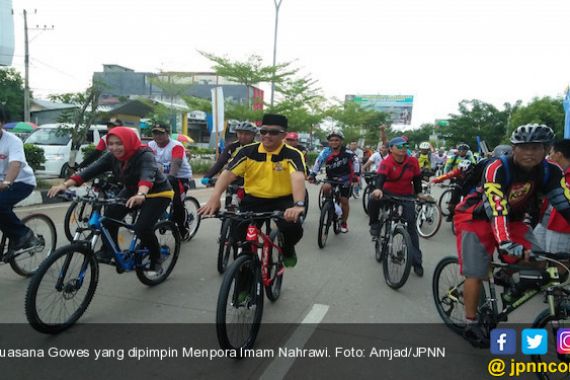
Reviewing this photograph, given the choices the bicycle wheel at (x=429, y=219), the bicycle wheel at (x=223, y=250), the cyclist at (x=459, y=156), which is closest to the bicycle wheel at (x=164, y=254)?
the bicycle wheel at (x=223, y=250)

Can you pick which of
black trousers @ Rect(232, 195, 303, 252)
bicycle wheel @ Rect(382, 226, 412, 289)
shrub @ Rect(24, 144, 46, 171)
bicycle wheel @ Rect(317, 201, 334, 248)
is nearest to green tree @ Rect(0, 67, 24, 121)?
shrub @ Rect(24, 144, 46, 171)

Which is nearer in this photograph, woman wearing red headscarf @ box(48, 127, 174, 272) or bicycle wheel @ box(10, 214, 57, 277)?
woman wearing red headscarf @ box(48, 127, 174, 272)

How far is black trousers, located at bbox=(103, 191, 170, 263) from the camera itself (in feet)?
13.3

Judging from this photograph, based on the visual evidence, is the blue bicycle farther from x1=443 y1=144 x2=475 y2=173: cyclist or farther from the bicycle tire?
x1=443 y1=144 x2=475 y2=173: cyclist

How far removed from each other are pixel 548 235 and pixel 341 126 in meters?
34.6

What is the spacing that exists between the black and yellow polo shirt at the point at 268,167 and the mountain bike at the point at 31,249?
252 centimetres

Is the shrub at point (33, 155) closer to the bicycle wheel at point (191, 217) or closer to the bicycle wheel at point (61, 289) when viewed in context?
the bicycle wheel at point (191, 217)

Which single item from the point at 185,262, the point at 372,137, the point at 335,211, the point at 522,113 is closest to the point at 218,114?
the point at 335,211

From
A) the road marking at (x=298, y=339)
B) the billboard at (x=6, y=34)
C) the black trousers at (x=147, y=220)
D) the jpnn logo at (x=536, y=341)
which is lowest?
the road marking at (x=298, y=339)

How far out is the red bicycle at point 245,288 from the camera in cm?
286

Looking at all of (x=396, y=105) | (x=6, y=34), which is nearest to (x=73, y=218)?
(x=6, y=34)

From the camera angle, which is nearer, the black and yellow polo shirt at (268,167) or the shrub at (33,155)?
the black and yellow polo shirt at (268,167)

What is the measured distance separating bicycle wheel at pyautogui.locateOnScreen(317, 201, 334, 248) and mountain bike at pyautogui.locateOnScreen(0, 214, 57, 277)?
3.71 meters

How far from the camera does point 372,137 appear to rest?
1839 inches
